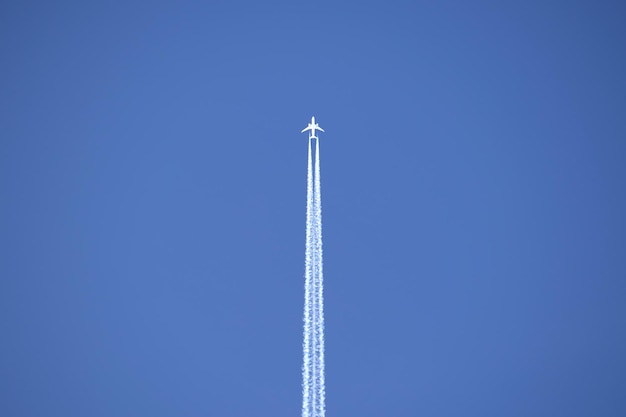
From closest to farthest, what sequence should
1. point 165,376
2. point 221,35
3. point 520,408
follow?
point 520,408 < point 165,376 < point 221,35

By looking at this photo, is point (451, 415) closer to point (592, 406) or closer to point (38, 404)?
point (592, 406)

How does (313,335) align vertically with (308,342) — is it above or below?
above

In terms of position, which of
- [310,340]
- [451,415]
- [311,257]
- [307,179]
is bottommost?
[451,415]

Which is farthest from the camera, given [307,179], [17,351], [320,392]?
[307,179]

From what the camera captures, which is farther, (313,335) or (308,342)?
(313,335)

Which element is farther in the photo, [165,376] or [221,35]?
[221,35]

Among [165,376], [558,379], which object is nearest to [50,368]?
[165,376]

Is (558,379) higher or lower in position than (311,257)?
lower

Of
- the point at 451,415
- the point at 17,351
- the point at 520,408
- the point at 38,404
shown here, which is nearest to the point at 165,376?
the point at 38,404

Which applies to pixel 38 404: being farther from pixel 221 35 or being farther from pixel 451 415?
pixel 221 35
